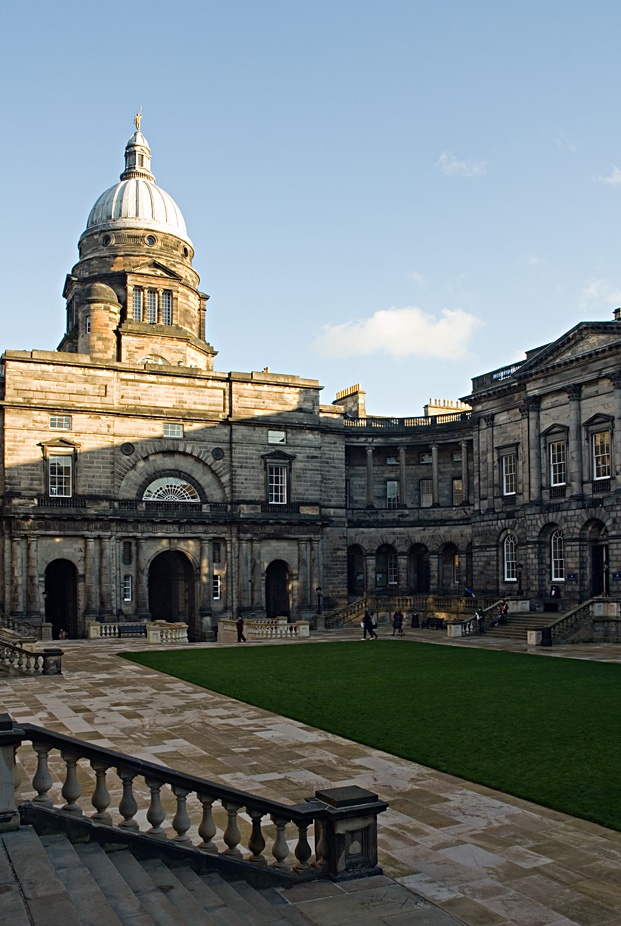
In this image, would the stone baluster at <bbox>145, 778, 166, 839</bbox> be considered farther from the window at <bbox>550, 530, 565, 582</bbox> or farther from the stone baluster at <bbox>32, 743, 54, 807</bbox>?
the window at <bbox>550, 530, 565, 582</bbox>

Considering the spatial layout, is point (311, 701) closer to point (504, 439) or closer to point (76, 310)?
point (504, 439)

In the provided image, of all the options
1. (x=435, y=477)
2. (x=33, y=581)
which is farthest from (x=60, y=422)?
(x=435, y=477)

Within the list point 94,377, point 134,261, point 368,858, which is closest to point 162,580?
point 94,377

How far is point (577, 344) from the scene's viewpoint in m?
42.4

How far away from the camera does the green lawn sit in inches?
521

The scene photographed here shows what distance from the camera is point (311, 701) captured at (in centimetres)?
2070

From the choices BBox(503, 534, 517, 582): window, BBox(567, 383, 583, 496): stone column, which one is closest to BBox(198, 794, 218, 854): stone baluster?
BBox(567, 383, 583, 496): stone column

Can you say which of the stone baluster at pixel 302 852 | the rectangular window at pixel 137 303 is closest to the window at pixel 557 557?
the rectangular window at pixel 137 303

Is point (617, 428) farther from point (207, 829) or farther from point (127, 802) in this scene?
point (127, 802)

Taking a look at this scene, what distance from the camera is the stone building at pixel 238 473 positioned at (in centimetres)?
4362

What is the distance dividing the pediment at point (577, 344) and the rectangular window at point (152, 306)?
24079mm

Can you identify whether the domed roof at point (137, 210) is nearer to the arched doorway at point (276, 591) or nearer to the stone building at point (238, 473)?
the stone building at point (238, 473)

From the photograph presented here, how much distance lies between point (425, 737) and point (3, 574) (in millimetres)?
33005

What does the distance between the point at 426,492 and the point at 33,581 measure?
87.8ft
